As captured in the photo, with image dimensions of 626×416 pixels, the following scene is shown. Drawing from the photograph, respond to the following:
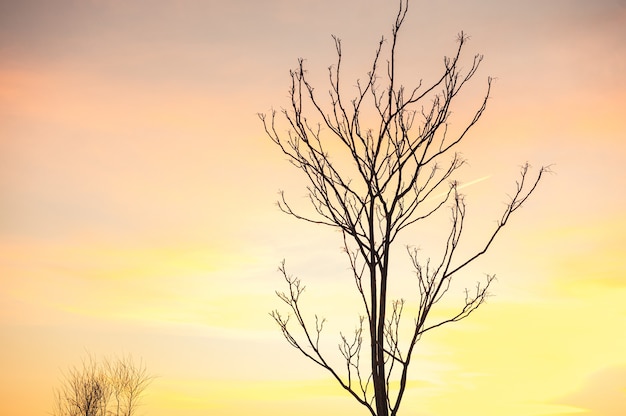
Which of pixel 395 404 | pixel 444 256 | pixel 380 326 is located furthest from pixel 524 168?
pixel 395 404

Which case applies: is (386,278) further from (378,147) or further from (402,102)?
(402,102)

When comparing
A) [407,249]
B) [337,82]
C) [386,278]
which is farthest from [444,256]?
[337,82]

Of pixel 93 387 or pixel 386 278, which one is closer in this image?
pixel 386 278

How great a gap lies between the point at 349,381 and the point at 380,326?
37 centimetres

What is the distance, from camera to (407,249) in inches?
124

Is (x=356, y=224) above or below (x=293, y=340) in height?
above

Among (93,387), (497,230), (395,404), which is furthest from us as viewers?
(93,387)

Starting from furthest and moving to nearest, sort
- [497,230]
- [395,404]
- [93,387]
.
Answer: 1. [93,387]
2. [497,230]
3. [395,404]

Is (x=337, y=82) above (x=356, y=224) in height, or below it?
above

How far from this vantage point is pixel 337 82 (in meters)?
3.14

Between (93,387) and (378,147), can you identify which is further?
(93,387)

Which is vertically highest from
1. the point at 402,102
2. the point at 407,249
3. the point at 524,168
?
the point at 402,102

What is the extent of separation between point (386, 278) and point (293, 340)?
1.90 ft

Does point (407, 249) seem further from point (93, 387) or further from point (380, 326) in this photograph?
point (93, 387)
